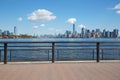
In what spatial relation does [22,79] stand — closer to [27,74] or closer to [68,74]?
[27,74]

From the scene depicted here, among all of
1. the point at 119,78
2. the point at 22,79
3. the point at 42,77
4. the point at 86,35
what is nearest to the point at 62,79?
the point at 42,77

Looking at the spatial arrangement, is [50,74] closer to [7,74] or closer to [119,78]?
[7,74]

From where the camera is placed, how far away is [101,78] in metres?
7.99

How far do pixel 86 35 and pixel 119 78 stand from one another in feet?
361

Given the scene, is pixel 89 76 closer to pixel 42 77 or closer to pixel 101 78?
pixel 101 78

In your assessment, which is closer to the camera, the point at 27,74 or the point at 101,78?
the point at 101,78

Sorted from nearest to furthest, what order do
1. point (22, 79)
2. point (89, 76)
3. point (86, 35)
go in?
point (22, 79), point (89, 76), point (86, 35)

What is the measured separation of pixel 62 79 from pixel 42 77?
2.46 feet

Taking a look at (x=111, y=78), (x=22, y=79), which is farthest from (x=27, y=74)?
(x=111, y=78)

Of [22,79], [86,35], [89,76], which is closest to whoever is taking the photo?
[22,79]

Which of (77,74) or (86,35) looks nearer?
(77,74)

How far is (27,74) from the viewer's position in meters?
8.75

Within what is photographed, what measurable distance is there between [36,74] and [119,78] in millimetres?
2888

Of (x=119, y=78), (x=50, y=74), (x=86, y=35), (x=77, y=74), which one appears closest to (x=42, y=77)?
(x=50, y=74)
